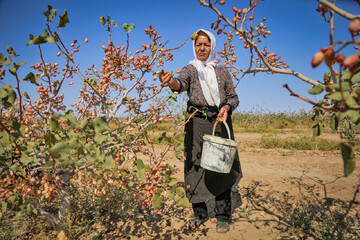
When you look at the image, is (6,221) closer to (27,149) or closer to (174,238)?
(27,149)

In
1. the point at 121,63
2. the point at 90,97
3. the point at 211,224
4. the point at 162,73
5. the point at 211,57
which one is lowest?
the point at 211,224

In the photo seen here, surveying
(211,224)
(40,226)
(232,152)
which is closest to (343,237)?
(211,224)

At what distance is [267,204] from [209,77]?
1895mm

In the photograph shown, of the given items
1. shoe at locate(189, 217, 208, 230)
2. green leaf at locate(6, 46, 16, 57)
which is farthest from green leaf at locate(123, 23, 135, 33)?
shoe at locate(189, 217, 208, 230)

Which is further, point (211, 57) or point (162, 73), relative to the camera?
point (211, 57)

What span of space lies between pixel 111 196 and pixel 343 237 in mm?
2496

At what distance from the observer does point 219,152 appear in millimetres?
1724

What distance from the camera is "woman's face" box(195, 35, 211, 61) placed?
224 centimetres

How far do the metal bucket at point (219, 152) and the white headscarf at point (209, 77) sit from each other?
20.6 inches

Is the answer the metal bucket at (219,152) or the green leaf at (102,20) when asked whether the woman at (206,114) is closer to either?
the metal bucket at (219,152)

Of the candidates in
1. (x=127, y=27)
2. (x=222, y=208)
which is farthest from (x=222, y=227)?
(x=127, y=27)

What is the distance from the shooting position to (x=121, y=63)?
1.71m

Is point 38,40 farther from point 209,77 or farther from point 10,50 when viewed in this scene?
point 209,77

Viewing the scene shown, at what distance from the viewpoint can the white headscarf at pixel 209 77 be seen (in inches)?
85.3
